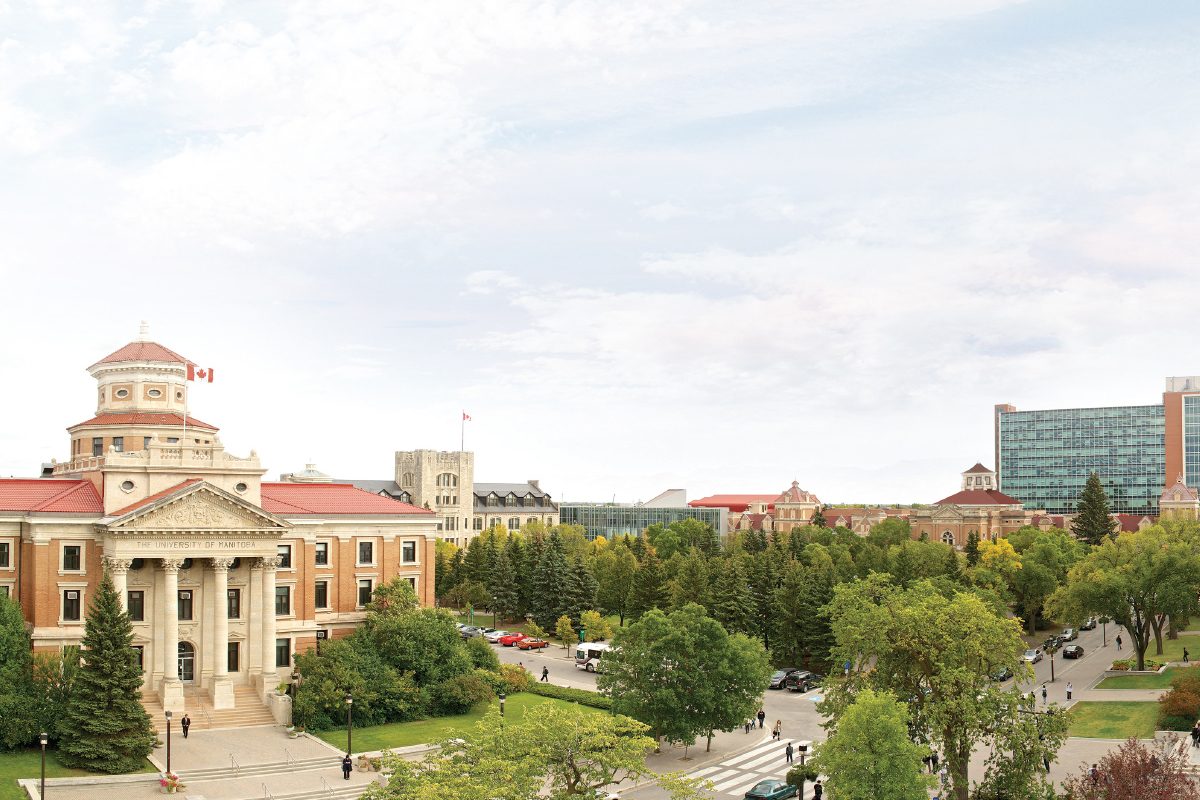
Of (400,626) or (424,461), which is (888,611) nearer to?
(400,626)

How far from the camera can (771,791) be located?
4556 centimetres

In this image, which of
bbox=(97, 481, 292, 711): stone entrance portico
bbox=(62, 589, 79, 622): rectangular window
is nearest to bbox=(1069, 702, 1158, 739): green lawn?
bbox=(97, 481, 292, 711): stone entrance portico

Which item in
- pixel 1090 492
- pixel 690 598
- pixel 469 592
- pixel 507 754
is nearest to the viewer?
pixel 507 754

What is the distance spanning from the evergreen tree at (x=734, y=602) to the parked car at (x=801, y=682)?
7.16 metres

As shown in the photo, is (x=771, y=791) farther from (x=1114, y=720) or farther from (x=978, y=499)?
(x=978, y=499)

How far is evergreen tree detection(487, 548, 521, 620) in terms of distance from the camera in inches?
4038

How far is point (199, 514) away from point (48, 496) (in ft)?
28.0

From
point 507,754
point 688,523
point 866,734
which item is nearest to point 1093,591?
point 866,734

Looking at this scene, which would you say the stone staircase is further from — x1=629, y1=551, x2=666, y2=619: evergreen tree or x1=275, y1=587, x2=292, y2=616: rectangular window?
x1=629, y1=551, x2=666, y2=619: evergreen tree

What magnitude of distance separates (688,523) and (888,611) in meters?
104

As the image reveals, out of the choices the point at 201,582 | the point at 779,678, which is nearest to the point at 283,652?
the point at 201,582

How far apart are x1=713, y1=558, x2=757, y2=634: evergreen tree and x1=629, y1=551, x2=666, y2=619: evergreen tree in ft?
36.3

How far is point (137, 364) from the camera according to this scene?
66938mm

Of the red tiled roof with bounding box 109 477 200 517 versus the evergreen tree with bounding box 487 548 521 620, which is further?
the evergreen tree with bounding box 487 548 521 620
